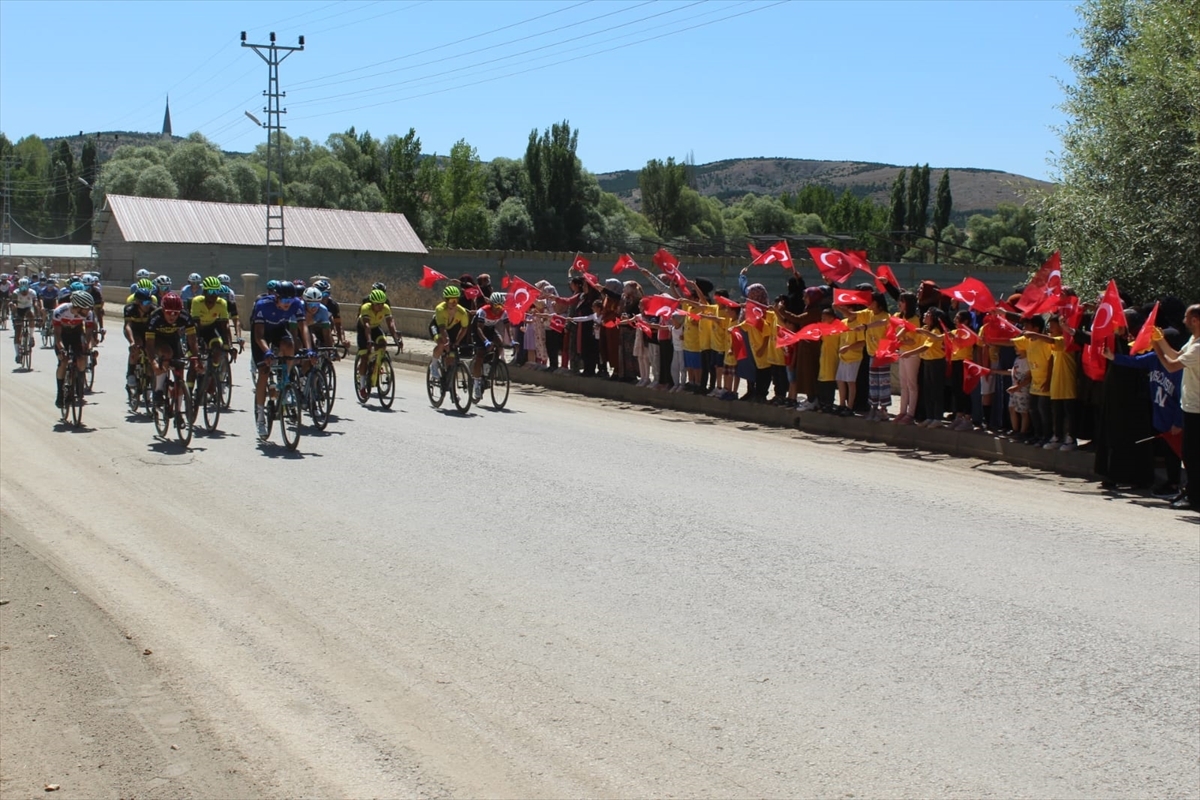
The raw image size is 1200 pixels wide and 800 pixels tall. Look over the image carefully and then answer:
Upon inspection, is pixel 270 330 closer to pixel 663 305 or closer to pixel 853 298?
pixel 663 305

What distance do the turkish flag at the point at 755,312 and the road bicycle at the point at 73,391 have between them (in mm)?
9510

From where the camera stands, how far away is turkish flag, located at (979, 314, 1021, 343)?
13930 millimetres

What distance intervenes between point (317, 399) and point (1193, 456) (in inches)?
417

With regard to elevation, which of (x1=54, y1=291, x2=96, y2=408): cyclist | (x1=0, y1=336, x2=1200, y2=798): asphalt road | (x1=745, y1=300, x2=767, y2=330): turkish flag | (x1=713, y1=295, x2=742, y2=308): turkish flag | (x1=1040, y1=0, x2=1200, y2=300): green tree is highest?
(x1=1040, y1=0, x2=1200, y2=300): green tree

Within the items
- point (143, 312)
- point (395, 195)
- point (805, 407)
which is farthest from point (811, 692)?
point (395, 195)

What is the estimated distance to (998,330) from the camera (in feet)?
46.1

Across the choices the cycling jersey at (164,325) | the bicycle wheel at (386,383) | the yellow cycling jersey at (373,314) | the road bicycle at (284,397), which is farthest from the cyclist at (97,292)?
the road bicycle at (284,397)

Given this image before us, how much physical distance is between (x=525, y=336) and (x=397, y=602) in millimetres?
16584

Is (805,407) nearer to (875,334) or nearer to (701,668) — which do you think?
(875,334)

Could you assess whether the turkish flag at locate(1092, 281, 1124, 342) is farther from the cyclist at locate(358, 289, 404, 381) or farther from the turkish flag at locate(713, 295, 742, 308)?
the cyclist at locate(358, 289, 404, 381)

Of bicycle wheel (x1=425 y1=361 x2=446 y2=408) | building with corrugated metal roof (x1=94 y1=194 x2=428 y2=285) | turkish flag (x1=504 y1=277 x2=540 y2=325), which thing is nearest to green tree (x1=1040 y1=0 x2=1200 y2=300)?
turkish flag (x1=504 y1=277 x2=540 y2=325)

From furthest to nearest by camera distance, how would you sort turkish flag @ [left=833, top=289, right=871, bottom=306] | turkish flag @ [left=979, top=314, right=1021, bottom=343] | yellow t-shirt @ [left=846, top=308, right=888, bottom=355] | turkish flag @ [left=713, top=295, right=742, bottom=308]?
turkish flag @ [left=713, top=295, right=742, bottom=308] → turkish flag @ [left=833, top=289, right=871, bottom=306] → yellow t-shirt @ [left=846, top=308, right=888, bottom=355] → turkish flag @ [left=979, top=314, right=1021, bottom=343]

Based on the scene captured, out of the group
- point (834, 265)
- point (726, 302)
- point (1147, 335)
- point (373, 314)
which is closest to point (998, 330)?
point (1147, 335)

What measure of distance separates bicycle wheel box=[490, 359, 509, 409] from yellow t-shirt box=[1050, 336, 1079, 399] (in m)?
8.90
